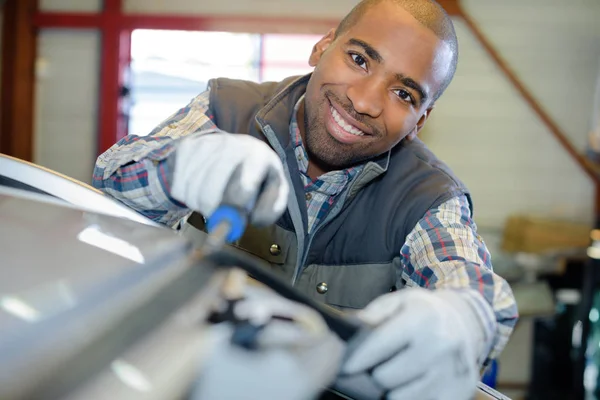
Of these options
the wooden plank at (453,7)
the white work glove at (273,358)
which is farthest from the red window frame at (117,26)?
the white work glove at (273,358)

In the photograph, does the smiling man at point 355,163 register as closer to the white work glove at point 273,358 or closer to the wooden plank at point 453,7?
the white work glove at point 273,358

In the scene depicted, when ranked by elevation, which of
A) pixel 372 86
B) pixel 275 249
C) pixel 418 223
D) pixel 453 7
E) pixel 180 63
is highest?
pixel 453 7

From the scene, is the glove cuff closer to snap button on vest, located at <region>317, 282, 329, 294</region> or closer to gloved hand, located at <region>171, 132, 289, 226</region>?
gloved hand, located at <region>171, 132, 289, 226</region>

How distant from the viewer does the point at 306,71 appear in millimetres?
4133

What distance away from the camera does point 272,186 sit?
737mm

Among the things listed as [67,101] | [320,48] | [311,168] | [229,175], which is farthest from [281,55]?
[229,175]

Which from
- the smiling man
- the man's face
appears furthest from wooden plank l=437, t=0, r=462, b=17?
the man's face

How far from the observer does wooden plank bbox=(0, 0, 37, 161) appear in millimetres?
4176

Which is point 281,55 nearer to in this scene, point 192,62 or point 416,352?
point 192,62

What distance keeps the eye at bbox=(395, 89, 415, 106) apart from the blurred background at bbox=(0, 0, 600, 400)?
9.52ft

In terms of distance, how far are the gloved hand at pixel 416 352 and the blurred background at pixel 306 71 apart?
11.6 feet

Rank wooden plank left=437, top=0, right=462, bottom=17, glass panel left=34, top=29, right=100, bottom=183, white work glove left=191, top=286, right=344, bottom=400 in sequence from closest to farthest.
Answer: white work glove left=191, top=286, right=344, bottom=400
wooden plank left=437, top=0, right=462, bottom=17
glass panel left=34, top=29, right=100, bottom=183

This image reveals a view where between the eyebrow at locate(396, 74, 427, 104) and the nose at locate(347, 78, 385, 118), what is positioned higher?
the eyebrow at locate(396, 74, 427, 104)

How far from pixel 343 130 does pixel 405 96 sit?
0.14 m
